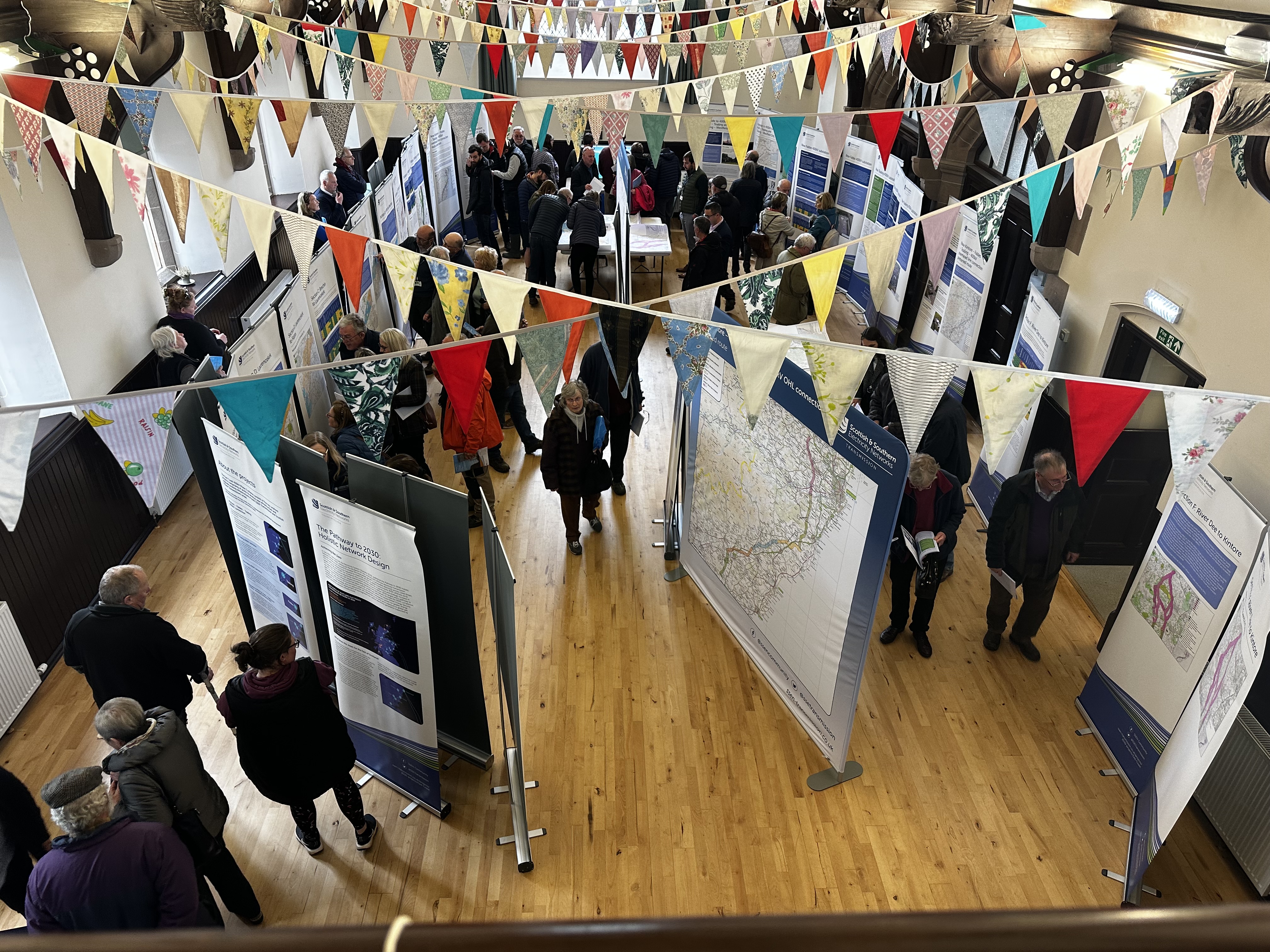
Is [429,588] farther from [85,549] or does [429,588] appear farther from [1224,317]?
Result: [1224,317]

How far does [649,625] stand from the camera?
554 cm

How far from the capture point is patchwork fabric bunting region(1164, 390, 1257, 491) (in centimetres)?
269

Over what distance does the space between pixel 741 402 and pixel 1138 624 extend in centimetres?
233

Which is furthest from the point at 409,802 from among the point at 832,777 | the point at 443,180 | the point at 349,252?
the point at 443,180

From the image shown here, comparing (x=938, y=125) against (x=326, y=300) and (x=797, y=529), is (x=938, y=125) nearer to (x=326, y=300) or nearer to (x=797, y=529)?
(x=797, y=529)

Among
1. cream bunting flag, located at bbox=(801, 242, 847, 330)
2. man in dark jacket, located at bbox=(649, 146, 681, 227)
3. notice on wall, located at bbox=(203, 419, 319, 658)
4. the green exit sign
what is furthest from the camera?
man in dark jacket, located at bbox=(649, 146, 681, 227)

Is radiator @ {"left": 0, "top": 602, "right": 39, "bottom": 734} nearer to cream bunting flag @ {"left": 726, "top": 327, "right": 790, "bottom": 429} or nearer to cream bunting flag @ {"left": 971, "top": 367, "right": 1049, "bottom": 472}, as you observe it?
cream bunting flag @ {"left": 726, "top": 327, "right": 790, "bottom": 429}

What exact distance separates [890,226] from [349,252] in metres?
6.59

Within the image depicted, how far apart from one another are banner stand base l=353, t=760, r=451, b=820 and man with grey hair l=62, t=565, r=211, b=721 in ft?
3.08

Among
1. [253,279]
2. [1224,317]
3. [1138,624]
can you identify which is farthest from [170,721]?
[253,279]

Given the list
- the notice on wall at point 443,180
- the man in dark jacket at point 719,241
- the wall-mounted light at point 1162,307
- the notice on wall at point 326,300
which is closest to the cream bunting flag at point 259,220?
the notice on wall at point 326,300

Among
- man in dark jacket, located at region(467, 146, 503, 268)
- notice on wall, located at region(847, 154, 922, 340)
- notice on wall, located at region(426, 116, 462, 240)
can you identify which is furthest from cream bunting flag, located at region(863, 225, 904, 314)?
Answer: man in dark jacket, located at region(467, 146, 503, 268)

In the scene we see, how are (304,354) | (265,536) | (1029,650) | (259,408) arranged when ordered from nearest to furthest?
(259,408) < (265,536) < (1029,650) < (304,354)

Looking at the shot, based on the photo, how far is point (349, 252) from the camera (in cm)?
395
